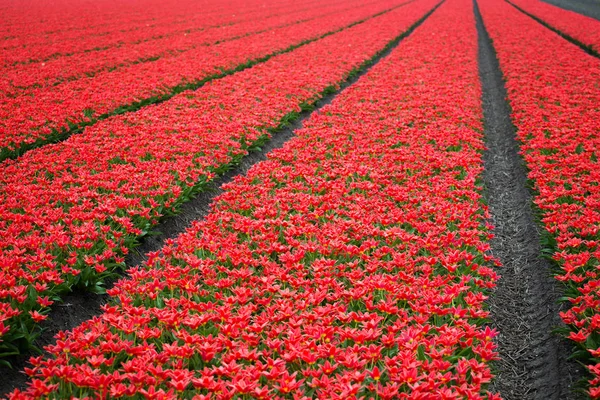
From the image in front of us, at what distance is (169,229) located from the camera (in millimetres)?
7031

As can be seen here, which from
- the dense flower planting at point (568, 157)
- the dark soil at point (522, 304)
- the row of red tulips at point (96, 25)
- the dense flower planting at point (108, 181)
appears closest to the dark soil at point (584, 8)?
the row of red tulips at point (96, 25)

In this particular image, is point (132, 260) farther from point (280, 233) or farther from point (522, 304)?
point (522, 304)

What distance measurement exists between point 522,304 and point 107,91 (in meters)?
12.8

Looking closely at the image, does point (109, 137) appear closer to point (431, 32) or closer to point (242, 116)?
point (242, 116)

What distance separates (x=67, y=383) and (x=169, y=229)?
3737 mm

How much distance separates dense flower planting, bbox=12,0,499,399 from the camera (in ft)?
11.2

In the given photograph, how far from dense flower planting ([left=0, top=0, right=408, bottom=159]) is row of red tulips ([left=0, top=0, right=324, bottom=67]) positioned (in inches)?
228

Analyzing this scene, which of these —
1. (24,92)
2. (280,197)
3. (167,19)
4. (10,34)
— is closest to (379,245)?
(280,197)

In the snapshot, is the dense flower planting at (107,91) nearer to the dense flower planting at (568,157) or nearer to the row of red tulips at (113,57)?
the row of red tulips at (113,57)

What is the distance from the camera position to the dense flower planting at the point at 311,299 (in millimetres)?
3404

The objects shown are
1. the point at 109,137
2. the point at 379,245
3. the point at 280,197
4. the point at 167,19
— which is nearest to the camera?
the point at 379,245

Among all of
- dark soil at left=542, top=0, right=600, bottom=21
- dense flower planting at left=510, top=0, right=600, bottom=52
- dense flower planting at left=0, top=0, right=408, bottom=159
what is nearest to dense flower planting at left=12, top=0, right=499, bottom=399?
dense flower planting at left=0, top=0, right=408, bottom=159

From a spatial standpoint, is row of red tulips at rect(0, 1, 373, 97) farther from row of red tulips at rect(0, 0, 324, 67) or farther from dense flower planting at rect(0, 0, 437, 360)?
dense flower planting at rect(0, 0, 437, 360)

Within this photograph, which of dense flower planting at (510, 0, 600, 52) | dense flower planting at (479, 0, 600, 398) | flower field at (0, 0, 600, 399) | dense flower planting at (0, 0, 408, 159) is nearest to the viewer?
flower field at (0, 0, 600, 399)
